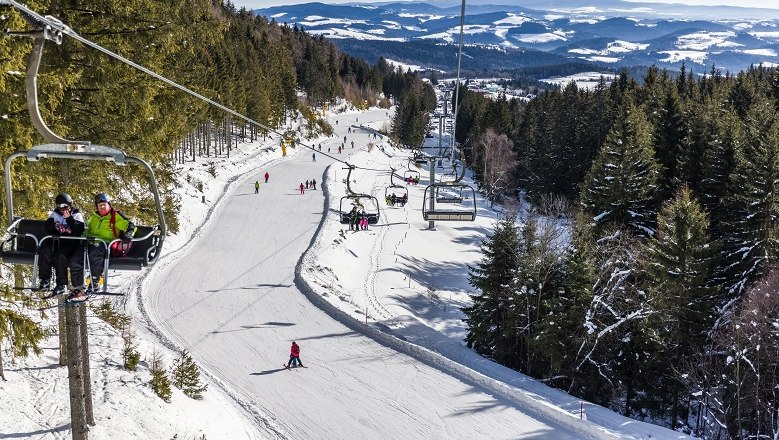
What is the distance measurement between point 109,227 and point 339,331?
1581cm

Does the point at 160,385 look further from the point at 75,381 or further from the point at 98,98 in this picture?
the point at 98,98

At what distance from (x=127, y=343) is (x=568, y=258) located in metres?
16.4

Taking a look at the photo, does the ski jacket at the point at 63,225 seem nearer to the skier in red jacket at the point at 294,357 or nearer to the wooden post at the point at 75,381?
the wooden post at the point at 75,381

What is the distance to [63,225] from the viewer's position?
27.7 ft

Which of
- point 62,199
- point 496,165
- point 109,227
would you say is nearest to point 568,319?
point 109,227

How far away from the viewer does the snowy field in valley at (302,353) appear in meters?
14.8

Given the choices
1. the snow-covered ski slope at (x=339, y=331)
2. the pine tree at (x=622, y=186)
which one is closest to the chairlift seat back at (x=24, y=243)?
the snow-covered ski slope at (x=339, y=331)

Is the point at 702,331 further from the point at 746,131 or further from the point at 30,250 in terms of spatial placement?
the point at 30,250

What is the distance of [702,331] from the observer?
23.6 meters

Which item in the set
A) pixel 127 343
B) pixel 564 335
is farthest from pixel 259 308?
pixel 564 335

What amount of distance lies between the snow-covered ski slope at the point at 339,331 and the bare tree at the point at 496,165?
67.5ft

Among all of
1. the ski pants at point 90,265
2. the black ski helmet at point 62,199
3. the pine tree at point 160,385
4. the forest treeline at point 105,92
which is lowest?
the pine tree at point 160,385

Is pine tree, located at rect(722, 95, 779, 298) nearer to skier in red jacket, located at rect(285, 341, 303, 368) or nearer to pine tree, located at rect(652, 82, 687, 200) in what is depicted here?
pine tree, located at rect(652, 82, 687, 200)

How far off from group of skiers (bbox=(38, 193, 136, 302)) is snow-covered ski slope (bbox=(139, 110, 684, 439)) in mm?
9403
